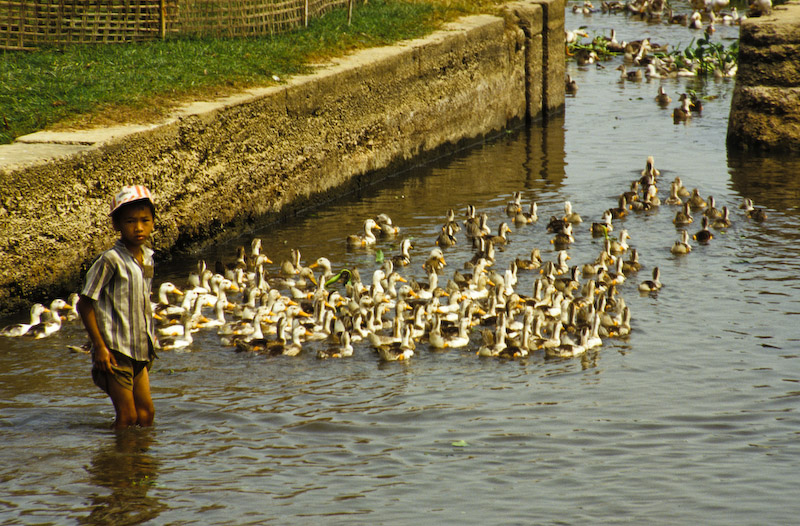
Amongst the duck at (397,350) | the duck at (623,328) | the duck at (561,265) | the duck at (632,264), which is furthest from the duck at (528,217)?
the duck at (397,350)

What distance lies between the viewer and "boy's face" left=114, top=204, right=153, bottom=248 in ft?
23.4

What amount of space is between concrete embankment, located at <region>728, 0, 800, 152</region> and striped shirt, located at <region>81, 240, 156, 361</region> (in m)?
14.0

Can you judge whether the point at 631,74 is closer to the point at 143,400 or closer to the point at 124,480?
the point at 143,400

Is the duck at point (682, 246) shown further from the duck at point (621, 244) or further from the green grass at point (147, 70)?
the green grass at point (147, 70)

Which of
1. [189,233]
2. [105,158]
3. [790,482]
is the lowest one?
[790,482]

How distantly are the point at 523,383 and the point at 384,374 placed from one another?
128cm

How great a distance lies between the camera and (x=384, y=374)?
30.8 ft

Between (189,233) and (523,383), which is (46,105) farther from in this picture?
(523,383)

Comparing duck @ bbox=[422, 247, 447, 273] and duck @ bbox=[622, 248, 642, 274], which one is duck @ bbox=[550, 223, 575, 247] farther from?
duck @ bbox=[422, 247, 447, 273]

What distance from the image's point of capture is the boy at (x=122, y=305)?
7062mm

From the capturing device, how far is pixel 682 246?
12930 millimetres

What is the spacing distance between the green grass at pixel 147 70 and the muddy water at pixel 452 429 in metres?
2.23

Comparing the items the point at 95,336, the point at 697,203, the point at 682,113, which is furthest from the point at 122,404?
the point at 682,113

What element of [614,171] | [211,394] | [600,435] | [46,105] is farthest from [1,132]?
[614,171]
